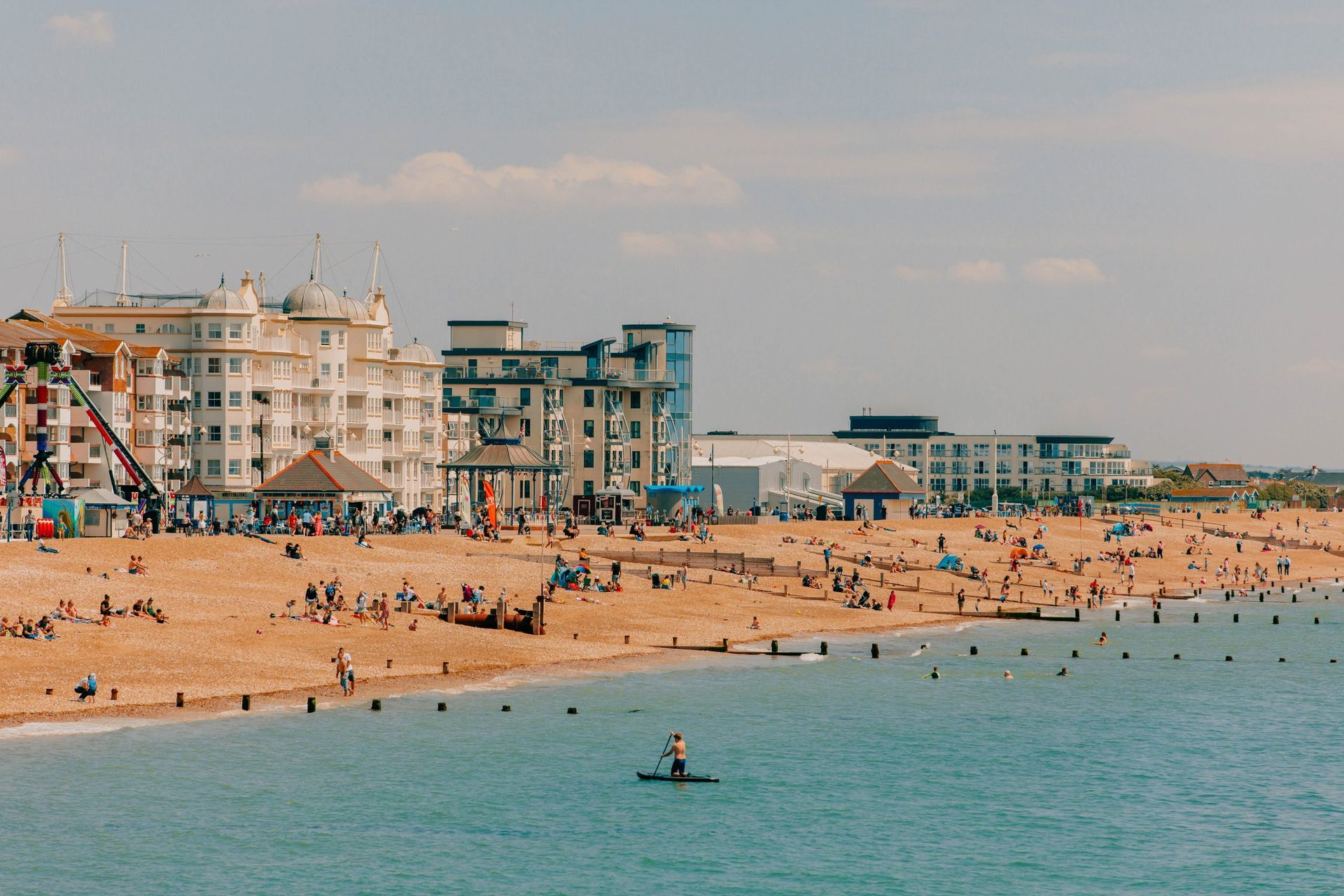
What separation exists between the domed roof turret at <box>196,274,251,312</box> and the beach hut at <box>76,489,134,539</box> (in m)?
37.5

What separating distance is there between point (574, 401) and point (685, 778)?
108 meters

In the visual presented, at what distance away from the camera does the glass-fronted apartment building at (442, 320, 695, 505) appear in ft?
490

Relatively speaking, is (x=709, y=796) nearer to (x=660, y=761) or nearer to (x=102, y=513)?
(x=660, y=761)

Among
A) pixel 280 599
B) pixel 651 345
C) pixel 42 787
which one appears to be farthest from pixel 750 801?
pixel 651 345

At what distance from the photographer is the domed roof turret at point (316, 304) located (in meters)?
122

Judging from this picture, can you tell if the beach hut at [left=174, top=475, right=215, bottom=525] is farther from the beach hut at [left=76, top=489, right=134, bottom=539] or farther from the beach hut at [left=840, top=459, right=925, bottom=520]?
the beach hut at [left=840, top=459, right=925, bottom=520]

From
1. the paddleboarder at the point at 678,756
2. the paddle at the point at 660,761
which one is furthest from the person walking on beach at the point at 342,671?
the paddleboarder at the point at 678,756

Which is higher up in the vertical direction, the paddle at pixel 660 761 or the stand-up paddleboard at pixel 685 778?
the paddle at pixel 660 761

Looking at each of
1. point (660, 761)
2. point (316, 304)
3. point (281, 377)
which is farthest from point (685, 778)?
point (316, 304)

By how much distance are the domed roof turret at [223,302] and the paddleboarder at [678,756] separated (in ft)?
244

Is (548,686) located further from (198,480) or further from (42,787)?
(198,480)

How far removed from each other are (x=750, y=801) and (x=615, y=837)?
17.6 feet

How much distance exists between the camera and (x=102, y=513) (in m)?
75.4

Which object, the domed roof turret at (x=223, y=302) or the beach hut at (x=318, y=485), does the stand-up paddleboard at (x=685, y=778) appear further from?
the domed roof turret at (x=223, y=302)
